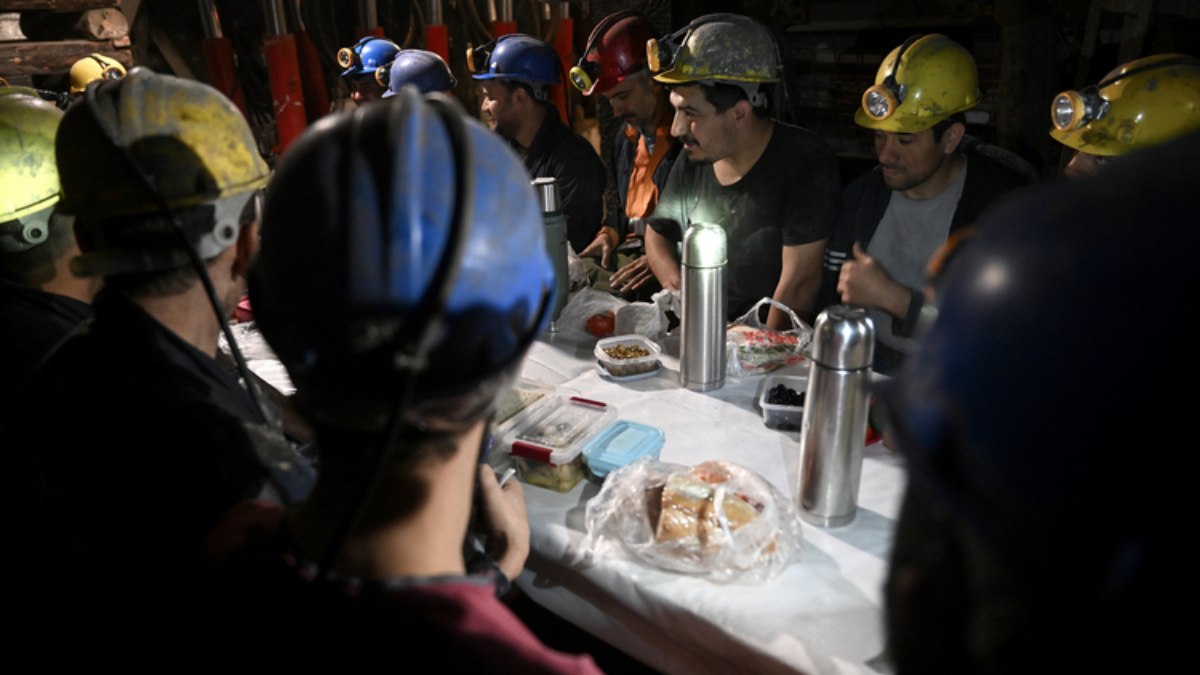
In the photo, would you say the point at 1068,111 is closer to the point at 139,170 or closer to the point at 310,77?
the point at 139,170

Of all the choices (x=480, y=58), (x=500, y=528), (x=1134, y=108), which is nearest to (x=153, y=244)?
(x=500, y=528)

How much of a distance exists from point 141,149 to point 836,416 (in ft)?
5.43

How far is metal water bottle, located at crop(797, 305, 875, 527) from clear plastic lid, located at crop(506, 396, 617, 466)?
618 mm

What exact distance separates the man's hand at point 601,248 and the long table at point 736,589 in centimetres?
248

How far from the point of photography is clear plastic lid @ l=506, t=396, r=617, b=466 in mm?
1935

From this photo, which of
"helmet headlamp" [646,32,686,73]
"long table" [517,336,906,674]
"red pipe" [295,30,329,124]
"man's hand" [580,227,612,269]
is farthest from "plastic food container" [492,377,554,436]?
"red pipe" [295,30,329,124]

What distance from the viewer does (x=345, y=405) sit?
34.2 inches

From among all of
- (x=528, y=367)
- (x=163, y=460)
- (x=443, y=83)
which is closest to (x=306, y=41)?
(x=443, y=83)

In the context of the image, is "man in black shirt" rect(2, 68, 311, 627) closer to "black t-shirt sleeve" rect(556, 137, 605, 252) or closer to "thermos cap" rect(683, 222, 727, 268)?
"thermos cap" rect(683, 222, 727, 268)

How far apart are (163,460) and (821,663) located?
1.29m

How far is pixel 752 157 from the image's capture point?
11.3ft

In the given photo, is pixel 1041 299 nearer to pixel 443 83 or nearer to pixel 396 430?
pixel 396 430

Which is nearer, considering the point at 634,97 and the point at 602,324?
the point at 602,324

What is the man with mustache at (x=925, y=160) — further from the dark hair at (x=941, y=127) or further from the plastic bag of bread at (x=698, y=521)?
the plastic bag of bread at (x=698, y=521)
